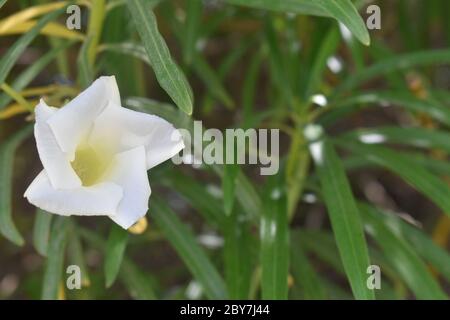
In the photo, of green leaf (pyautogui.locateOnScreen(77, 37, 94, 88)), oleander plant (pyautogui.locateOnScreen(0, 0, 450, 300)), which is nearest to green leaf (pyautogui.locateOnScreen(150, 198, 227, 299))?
oleander plant (pyautogui.locateOnScreen(0, 0, 450, 300))

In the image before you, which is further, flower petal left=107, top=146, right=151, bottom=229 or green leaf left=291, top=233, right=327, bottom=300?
green leaf left=291, top=233, right=327, bottom=300

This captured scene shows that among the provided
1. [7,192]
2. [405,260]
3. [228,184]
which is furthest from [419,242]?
[7,192]

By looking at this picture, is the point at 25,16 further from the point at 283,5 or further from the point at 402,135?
the point at 402,135

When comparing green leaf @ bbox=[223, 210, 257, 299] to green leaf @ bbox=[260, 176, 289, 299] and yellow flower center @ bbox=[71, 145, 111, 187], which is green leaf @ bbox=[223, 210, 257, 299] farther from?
yellow flower center @ bbox=[71, 145, 111, 187]

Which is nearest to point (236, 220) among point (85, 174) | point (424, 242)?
point (424, 242)

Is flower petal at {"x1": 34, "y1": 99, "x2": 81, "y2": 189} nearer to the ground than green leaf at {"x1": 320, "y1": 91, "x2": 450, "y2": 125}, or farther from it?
nearer to the ground

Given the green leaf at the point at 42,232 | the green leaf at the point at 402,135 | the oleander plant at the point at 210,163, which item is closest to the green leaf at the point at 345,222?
the oleander plant at the point at 210,163

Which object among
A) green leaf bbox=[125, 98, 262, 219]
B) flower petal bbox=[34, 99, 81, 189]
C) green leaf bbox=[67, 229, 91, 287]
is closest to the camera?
flower petal bbox=[34, 99, 81, 189]
